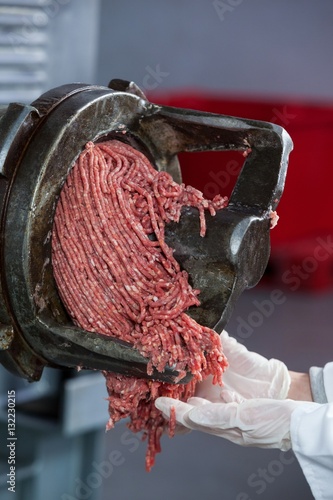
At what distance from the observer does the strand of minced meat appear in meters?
1.24

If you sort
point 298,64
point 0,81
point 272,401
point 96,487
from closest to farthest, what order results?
1. point 272,401
2. point 0,81
3. point 96,487
4. point 298,64

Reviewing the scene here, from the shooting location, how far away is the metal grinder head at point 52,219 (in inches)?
46.1

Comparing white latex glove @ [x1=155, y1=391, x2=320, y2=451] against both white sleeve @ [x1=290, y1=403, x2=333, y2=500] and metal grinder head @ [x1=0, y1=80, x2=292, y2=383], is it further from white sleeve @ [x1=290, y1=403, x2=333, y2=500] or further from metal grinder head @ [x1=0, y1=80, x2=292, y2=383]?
metal grinder head @ [x1=0, y1=80, x2=292, y2=383]

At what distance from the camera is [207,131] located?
137 centimetres

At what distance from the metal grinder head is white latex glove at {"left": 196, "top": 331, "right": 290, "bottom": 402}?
0.48 meters

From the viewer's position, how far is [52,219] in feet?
3.97

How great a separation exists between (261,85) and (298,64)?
56 cm

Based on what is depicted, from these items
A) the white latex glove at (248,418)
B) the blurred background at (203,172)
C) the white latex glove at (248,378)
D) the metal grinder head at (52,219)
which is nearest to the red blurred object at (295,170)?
the blurred background at (203,172)

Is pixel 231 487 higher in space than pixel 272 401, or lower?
lower

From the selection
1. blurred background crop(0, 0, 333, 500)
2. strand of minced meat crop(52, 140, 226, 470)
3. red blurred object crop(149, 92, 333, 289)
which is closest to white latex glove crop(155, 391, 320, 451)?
strand of minced meat crop(52, 140, 226, 470)

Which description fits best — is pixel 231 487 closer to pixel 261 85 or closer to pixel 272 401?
pixel 272 401

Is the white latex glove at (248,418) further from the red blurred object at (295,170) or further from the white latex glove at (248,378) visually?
the red blurred object at (295,170)

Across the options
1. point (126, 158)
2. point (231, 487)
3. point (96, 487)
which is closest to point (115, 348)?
point (126, 158)

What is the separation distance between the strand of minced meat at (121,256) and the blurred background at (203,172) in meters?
1.04
